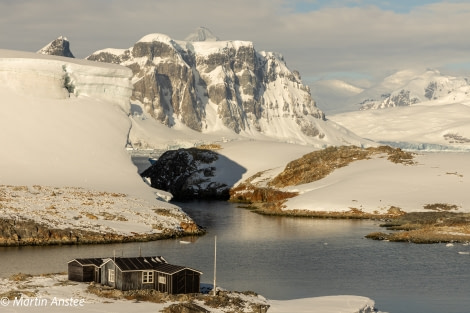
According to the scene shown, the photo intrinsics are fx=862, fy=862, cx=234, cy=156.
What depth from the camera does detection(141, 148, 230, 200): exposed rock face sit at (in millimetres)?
150875

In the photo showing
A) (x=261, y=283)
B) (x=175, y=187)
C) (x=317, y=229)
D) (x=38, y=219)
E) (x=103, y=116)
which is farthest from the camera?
(x=175, y=187)

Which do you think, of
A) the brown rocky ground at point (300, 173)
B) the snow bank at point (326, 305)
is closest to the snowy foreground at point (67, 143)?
the brown rocky ground at point (300, 173)

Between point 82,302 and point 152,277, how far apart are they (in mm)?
5414

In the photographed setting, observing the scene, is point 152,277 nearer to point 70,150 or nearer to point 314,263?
point 314,263

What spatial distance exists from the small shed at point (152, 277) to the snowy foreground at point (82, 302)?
205 centimetres

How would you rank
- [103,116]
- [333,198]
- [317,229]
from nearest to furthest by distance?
[317,229]
[103,116]
[333,198]

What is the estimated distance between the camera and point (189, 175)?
159125mm

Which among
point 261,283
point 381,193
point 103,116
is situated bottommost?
point 261,283

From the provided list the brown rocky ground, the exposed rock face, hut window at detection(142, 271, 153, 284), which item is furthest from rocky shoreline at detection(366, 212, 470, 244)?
the exposed rock face

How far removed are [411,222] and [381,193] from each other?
1825 centimetres

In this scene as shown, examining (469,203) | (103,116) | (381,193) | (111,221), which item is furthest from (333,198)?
(111,221)

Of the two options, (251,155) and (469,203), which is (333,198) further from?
(251,155)

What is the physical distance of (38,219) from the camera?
256 feet

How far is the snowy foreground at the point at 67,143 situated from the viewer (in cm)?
8369
